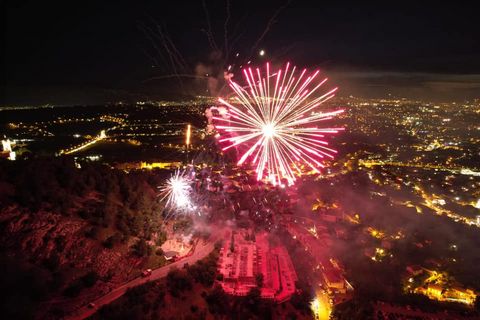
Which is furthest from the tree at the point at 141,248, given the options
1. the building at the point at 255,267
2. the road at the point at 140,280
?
the building at the point at 255,267

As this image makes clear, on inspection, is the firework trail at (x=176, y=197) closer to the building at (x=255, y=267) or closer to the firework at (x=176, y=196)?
the firework at (x=176, y=196)

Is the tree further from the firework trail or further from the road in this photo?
the firework trail

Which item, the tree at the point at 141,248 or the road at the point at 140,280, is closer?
the road at the point at 140,280

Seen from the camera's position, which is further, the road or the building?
the building

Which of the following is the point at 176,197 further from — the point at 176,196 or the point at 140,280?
the point at 140,280

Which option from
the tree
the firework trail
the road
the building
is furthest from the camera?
the firework trail

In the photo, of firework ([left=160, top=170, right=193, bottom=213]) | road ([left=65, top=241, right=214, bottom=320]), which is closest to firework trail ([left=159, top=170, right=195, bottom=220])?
firework ([left=160, top=170, right=193, bottom=213])

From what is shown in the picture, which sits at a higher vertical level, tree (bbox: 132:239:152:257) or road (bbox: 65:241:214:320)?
tree (bbox: 132:239:152:257)
